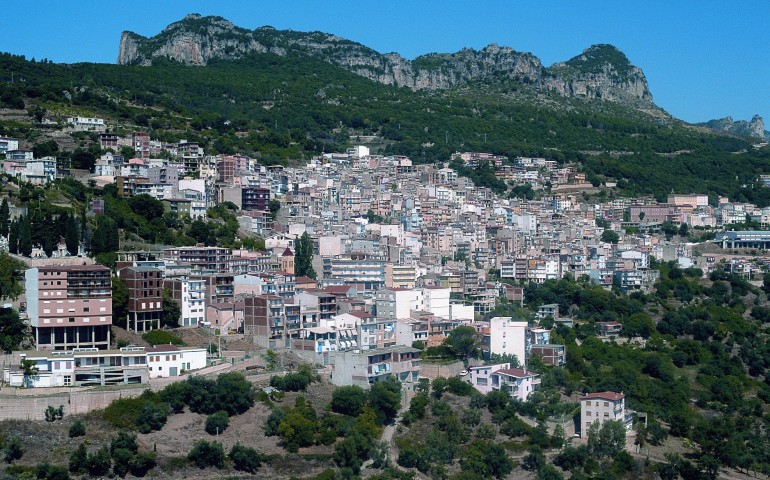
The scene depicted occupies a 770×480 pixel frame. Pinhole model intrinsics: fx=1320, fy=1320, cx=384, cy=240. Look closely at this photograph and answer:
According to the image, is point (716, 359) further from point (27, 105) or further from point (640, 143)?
point (640, 143)

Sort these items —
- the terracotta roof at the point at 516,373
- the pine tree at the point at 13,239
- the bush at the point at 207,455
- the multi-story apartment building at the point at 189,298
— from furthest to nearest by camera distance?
the pine tree at the point at 13,239 < the multi-story apartment building at the point at 189,298 < the terracotta roof at the point at 516,373 < the bush at the point at 207,455

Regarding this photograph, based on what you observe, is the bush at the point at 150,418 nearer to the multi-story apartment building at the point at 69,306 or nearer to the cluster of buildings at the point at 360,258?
the cluster of buildings at the point at 360,258

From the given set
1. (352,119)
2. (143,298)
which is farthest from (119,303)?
(352,119)

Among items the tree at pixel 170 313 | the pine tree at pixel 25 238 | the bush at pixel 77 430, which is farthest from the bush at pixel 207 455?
the pine tree at pixel 25 238

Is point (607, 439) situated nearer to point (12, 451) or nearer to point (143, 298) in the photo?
point (143, 298)

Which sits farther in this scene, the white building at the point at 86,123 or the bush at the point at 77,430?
the white building at the point at 86,123

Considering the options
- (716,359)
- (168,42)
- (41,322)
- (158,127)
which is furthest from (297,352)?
(168,42)

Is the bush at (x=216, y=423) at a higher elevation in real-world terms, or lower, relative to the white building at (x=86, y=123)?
lower
